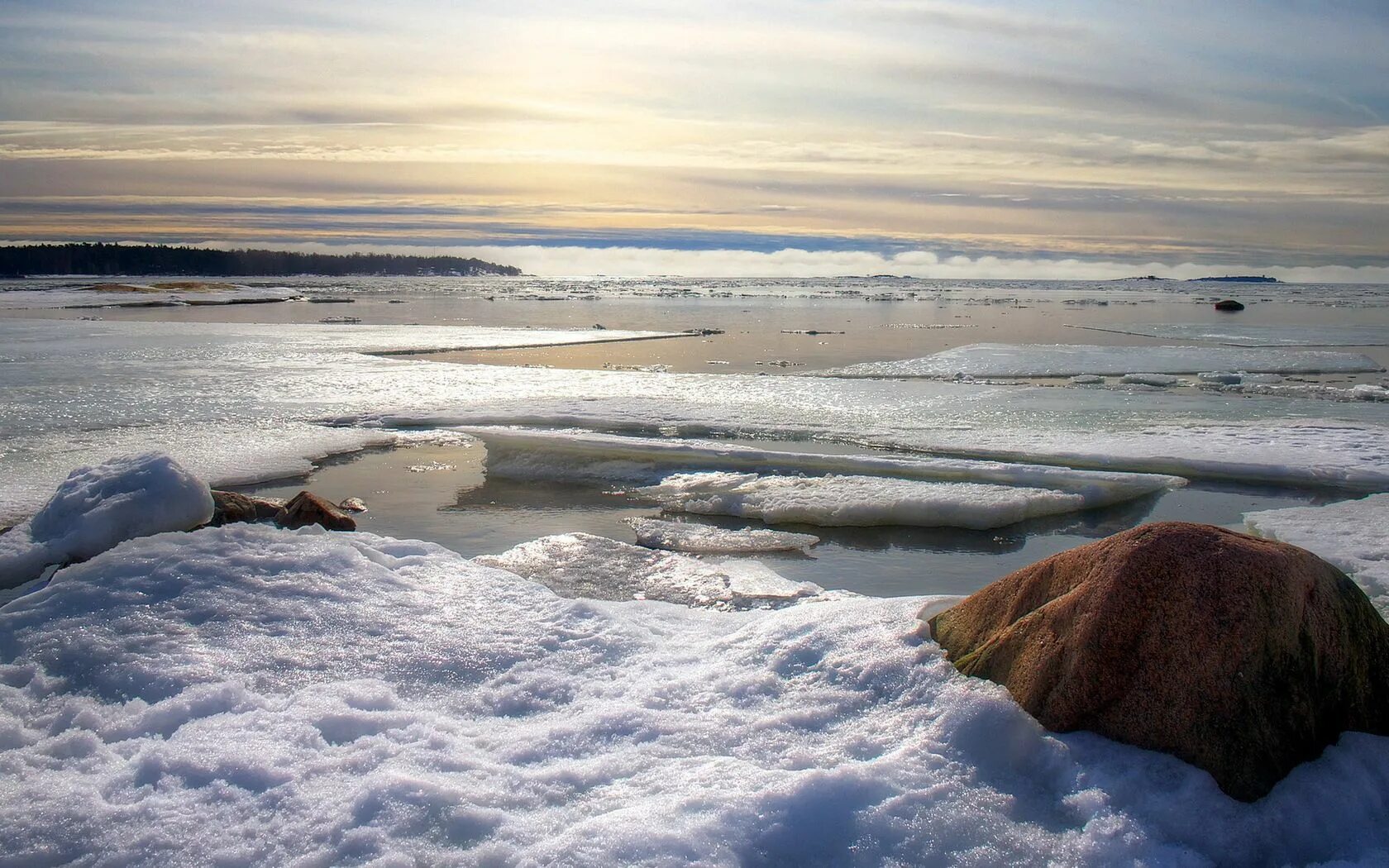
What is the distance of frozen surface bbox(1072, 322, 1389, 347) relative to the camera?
982 inches

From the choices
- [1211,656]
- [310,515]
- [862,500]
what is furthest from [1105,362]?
[1211,656]

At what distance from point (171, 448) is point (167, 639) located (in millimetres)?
6306

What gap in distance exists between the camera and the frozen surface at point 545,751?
293cm

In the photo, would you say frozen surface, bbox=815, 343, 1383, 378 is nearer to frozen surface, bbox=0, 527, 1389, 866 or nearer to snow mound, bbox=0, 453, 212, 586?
snow mound, bbox=0, 453, 212, 586

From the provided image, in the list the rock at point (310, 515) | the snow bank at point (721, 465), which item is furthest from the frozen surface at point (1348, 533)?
the rock at point (310, 515)

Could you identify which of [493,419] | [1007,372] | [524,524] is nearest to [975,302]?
[1007,372]

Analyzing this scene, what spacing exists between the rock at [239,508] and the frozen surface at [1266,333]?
23657mm

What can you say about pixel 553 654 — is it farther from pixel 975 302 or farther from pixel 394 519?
pixel 975 302

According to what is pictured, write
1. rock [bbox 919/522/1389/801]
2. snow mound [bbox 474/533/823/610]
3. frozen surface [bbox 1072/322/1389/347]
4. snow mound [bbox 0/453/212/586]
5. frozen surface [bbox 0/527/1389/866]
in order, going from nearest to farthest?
frozen surface [bbox 0/527/1389/866] < rock [bbox 919/522/1389/801] < snow mound [bbox 0/453/212/586] < snow mound [bbox 474/533/823/610] < frozen surface [bbox 1072/322/1389/347]

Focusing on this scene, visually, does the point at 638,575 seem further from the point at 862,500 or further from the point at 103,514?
the point at 103,514

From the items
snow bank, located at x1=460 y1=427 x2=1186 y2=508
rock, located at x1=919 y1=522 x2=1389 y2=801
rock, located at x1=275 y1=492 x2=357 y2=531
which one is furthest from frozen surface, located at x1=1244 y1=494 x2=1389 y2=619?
rock, located at x1=275 y1=492 x2=357 y2=531

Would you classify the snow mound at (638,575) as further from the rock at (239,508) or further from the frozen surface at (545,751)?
the rock at (239,508)

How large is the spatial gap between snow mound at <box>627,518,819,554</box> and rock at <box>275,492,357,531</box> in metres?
2.09

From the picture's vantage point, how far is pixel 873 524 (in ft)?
25.1
